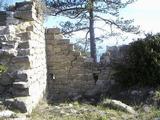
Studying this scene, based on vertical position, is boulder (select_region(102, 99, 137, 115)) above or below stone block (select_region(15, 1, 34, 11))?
below

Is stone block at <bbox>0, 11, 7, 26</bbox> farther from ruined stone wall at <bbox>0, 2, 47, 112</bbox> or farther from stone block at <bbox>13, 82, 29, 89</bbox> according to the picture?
stone block at <bbox>13, 82, 29, 89</bbox>

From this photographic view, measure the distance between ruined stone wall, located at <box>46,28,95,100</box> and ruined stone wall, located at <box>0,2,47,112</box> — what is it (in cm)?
144

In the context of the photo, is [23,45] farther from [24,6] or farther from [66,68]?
[66,68]

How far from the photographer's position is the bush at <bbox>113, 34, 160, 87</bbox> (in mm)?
11195

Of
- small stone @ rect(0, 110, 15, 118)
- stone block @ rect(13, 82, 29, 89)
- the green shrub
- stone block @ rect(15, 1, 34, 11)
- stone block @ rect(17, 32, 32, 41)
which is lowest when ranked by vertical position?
small stone @ rect(0, 110, 15, 118)

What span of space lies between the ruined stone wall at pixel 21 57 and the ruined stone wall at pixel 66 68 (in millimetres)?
1441

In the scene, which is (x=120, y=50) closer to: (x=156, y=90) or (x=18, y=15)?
(x=156, y=90)

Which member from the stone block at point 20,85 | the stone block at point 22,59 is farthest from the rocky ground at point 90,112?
the stone block at point 22,59

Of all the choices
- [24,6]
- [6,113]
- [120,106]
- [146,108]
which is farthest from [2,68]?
[146,108]

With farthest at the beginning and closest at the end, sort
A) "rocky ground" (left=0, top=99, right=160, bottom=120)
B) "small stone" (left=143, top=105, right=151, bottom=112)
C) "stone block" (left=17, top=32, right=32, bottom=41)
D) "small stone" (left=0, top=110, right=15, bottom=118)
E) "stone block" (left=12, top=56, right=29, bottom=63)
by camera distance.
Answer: "small stone" (left=143, top=105, right=151, bottom=112) < "stone block" (left=17, top=32, right=32, bottom=41) < "stone block" (left=12, top=56, right=29, bottom=63) < "rocky ground" (left=0, top=99, right=160, bottom=120) < "small stone" (left=0, top=110, right=15, bottom=118)

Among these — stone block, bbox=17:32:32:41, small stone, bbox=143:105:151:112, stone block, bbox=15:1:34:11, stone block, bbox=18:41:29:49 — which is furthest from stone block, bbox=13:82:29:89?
small stone, bbox=143:105:151:112

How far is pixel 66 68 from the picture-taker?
1266 centimetres

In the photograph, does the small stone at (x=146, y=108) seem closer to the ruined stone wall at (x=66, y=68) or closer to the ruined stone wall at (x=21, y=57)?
the ruined stone wall at (x=21, y=57)

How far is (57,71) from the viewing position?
12641 millimetres
